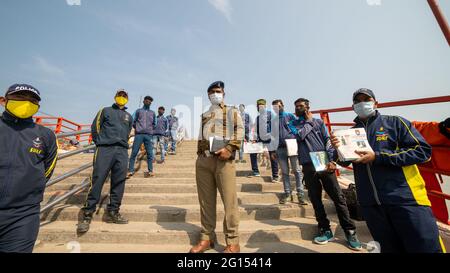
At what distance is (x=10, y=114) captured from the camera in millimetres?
1797

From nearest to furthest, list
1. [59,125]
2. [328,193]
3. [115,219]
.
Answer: [328,193]
[115,219]
[59,125]

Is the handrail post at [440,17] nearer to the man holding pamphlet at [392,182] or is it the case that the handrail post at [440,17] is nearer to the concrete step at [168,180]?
the man holding pamphlet at [392,182]

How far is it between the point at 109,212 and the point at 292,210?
318 centimetres

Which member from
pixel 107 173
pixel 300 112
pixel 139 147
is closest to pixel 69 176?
pixel 107 173

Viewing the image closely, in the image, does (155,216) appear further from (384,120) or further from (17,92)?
(384,120)

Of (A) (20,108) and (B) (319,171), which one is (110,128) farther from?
(B) (319,171)

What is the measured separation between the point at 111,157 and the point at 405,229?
151 inches

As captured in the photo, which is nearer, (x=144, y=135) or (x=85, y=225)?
(x=85, y=225)

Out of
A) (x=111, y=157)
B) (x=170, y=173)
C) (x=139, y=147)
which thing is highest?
(x=139, y=147)

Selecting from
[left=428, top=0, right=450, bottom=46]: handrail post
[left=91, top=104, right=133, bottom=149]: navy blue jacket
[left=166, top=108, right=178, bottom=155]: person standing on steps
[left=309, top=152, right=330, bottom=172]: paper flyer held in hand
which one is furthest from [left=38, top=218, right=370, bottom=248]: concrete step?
[left=166, top=108, right=178, bottom=155]: person standing on steps

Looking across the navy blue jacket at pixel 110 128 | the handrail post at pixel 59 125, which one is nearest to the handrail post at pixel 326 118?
the navy blue jacket at pixel 110 128

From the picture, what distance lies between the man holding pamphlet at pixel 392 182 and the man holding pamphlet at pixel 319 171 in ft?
2.73

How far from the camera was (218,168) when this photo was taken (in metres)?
2.78
